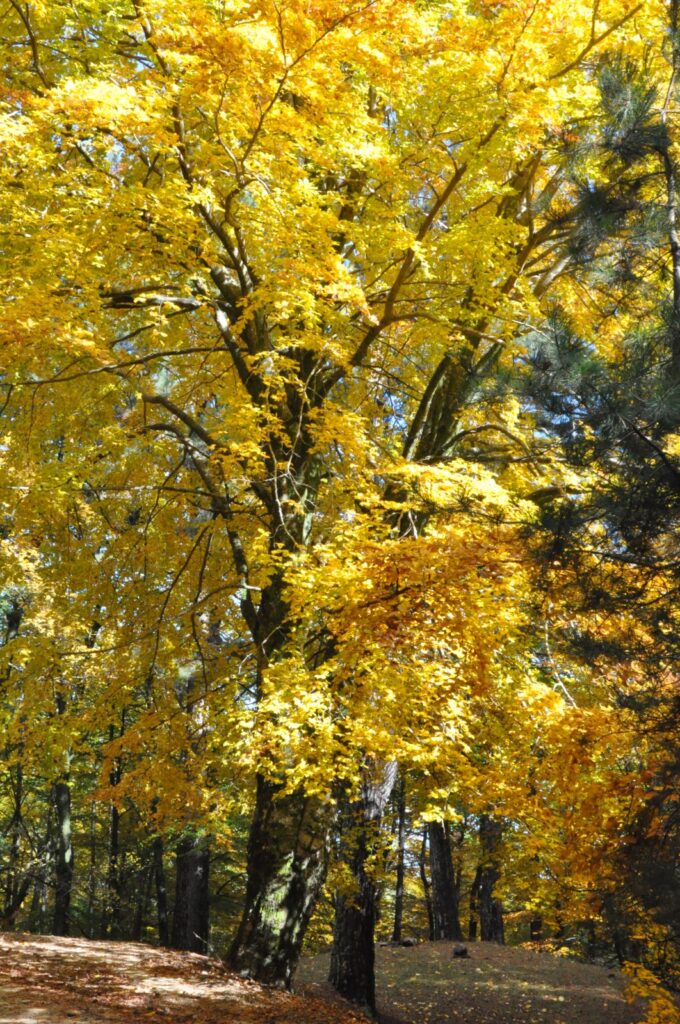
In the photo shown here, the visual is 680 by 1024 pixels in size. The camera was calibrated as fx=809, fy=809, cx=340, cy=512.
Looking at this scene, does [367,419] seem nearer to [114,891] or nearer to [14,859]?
[114,891]

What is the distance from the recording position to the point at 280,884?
7.11 meters

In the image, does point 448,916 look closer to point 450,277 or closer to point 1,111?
point 450,277

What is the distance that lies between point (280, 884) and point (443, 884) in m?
8.78

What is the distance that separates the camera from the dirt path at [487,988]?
1090 cm

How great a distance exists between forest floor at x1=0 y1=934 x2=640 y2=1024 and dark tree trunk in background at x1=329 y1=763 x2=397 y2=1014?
36 cm

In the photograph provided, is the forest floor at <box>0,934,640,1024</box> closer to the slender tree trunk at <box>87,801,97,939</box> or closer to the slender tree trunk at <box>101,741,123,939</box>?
the slender tree trunk at <box>101,741,123,939</box>

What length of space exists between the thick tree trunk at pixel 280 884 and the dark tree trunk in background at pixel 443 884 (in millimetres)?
7250

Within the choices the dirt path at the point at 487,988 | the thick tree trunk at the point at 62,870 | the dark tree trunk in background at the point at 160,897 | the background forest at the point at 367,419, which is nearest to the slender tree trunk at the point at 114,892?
the dark tree trunk in background at the point at 160,897

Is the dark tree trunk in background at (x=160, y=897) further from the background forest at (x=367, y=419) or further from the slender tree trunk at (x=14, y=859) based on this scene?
the background forest at (x=367, y=419)

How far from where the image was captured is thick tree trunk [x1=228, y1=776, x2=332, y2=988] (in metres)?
7.04

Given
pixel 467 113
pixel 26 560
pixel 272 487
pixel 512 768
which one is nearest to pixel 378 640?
pixel 512 768

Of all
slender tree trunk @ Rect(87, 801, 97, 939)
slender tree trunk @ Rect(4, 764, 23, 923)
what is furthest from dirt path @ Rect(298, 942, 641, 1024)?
slender tree trunk @ Rect(87, 801, 97, 939)

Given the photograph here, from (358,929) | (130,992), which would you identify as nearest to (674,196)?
(130,992)

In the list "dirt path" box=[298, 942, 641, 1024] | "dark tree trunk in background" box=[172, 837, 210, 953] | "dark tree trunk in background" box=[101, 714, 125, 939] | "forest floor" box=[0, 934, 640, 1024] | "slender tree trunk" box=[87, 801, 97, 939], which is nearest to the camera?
"forest floor" box=[0, 934, 640, 1024]
